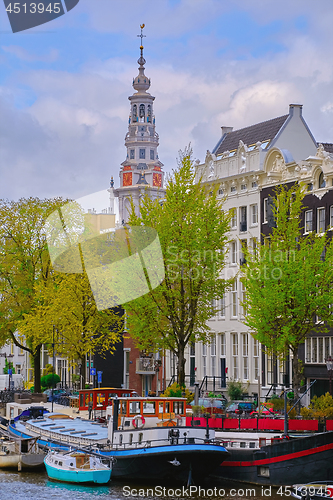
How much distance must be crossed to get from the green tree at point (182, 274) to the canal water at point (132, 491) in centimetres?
1088

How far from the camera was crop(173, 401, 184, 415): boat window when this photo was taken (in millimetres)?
43781

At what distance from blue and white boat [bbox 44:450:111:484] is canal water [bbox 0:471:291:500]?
37 cm

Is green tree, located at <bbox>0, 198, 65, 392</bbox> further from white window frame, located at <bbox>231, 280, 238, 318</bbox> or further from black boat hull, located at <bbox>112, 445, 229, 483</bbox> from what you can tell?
black boat hull, located at <bbox>112, 445, 229, 483</bbox>

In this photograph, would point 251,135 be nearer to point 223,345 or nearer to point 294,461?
point 223,345

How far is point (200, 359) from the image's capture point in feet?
244

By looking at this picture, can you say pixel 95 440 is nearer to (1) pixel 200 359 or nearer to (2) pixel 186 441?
(2) pixel 186 441

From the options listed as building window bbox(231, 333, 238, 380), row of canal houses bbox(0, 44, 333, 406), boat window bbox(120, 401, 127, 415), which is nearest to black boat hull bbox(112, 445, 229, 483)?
→ boat window bbox(120, 401, 127, 415)

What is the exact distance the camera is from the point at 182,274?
50531mm

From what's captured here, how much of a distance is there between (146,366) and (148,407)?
121ft

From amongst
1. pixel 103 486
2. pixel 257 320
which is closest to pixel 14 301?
pixel 257 320

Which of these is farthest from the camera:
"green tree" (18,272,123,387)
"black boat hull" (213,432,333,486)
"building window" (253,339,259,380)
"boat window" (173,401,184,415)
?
"building window" (253,339,259,380)

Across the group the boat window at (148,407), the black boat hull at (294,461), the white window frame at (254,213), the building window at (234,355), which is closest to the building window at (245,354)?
the building window at (234,355)

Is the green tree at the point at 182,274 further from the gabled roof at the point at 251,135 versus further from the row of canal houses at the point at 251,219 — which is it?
the gabled roof at the point at 251,135

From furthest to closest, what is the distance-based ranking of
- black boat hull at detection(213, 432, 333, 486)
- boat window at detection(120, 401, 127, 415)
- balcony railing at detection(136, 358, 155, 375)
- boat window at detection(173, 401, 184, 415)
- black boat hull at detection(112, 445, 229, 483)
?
balcony railing at detection(136, 358, 155, 375), boat window at detection(173, 401, 184, 415), boat window at detection(120, 401, 127, 415), black boat hull at detection(112, 445, 229, 483), black boat hull at detection(213, 432, 333, 486)
